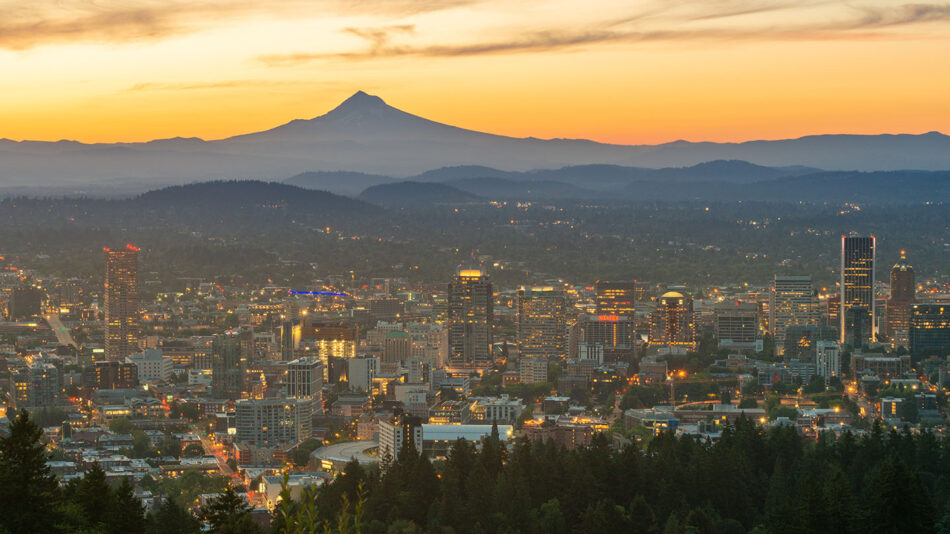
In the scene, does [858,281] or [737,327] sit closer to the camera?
[737,327]

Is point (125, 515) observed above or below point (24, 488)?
below

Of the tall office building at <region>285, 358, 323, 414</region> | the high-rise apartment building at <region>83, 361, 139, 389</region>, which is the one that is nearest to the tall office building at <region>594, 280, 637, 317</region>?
the tall office building at <region>285, 358, 323, 414</region>

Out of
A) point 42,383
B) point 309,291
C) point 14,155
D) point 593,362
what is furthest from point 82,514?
point 14,155

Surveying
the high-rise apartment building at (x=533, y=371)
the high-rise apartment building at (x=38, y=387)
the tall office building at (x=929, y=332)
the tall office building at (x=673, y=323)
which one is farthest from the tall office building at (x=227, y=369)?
the tall office building at (x=929, y=332)

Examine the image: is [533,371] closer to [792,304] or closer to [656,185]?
[792,304]

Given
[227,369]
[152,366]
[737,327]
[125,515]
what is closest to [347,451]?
[227,369]

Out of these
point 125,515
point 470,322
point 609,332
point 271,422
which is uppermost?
point 125,515

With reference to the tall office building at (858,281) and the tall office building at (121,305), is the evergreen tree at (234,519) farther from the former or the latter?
the tall office building at (858,281)
